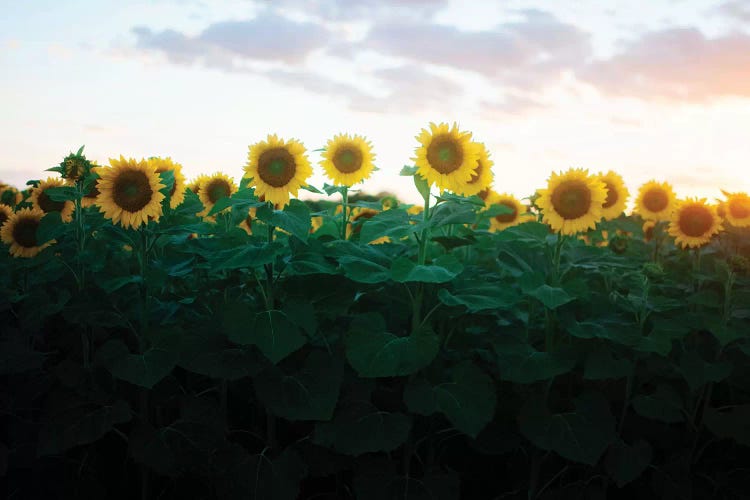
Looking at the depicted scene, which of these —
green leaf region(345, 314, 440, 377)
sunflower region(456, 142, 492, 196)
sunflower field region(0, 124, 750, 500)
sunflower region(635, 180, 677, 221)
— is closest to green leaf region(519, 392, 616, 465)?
sunflower field region(0, 124, 750, 500)

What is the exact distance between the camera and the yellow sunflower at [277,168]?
12.4 feet

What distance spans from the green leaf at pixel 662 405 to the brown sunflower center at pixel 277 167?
221cm

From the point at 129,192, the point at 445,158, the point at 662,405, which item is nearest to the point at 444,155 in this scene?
the point at 445,158

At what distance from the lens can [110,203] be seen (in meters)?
3.84

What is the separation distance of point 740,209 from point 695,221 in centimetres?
33

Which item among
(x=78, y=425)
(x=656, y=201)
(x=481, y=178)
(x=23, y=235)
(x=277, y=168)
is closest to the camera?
(x=78, y=425)

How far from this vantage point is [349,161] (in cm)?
482

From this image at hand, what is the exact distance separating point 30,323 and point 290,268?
157 centimetres

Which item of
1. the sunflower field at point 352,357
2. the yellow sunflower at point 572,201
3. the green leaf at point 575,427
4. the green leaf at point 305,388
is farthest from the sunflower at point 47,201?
the green leaf at point 575,427

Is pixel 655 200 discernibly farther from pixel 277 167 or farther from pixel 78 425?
pixel 78 425

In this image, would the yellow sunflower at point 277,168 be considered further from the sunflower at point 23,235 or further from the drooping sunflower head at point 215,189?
the sunflower at point 23,235

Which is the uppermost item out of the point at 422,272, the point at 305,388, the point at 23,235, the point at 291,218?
the point at 291,218

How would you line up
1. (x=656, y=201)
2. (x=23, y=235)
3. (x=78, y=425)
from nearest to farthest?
(x=78, y=425) → (x=23, y=235) → (x=656, y=201)

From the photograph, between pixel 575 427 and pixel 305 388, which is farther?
pixel 575 427
